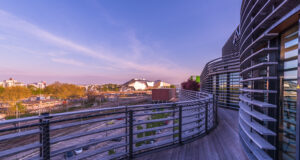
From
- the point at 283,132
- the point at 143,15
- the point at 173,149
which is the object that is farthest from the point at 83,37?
the point at 283,132

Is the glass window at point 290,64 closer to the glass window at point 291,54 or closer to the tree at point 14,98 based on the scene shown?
the glass window at point 291,54

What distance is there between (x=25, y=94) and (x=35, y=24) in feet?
47.9

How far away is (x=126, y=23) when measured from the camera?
1831cm

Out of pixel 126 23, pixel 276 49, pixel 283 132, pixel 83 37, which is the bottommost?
pixel 283 132

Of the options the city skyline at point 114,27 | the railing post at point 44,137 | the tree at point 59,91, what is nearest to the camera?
the railing post at point 44,137

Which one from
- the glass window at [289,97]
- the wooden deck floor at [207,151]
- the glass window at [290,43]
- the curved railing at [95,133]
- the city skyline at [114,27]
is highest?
the city skyline at [114,27]

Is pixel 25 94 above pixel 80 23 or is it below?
below

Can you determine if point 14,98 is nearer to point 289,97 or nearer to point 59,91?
point 59,91

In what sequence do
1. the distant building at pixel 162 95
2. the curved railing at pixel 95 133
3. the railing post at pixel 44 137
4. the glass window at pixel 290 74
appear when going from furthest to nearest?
1. the distant building at pixel 162 95
2. the railing post at pixel 44 137
3. the curved railing at pixel 95 133
4. the glass window at pixel 290 74

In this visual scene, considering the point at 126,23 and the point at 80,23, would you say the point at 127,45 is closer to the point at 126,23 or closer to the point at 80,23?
the point at 126,23

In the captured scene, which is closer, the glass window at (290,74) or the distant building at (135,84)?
the glass window at (290,74)

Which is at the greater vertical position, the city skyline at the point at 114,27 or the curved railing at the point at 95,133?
the city skyline at the point at 114,27

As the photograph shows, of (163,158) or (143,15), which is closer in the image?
(163,158)

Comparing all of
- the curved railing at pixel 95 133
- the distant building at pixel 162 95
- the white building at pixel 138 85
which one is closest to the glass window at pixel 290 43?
the curved railing at pixel 95 133
